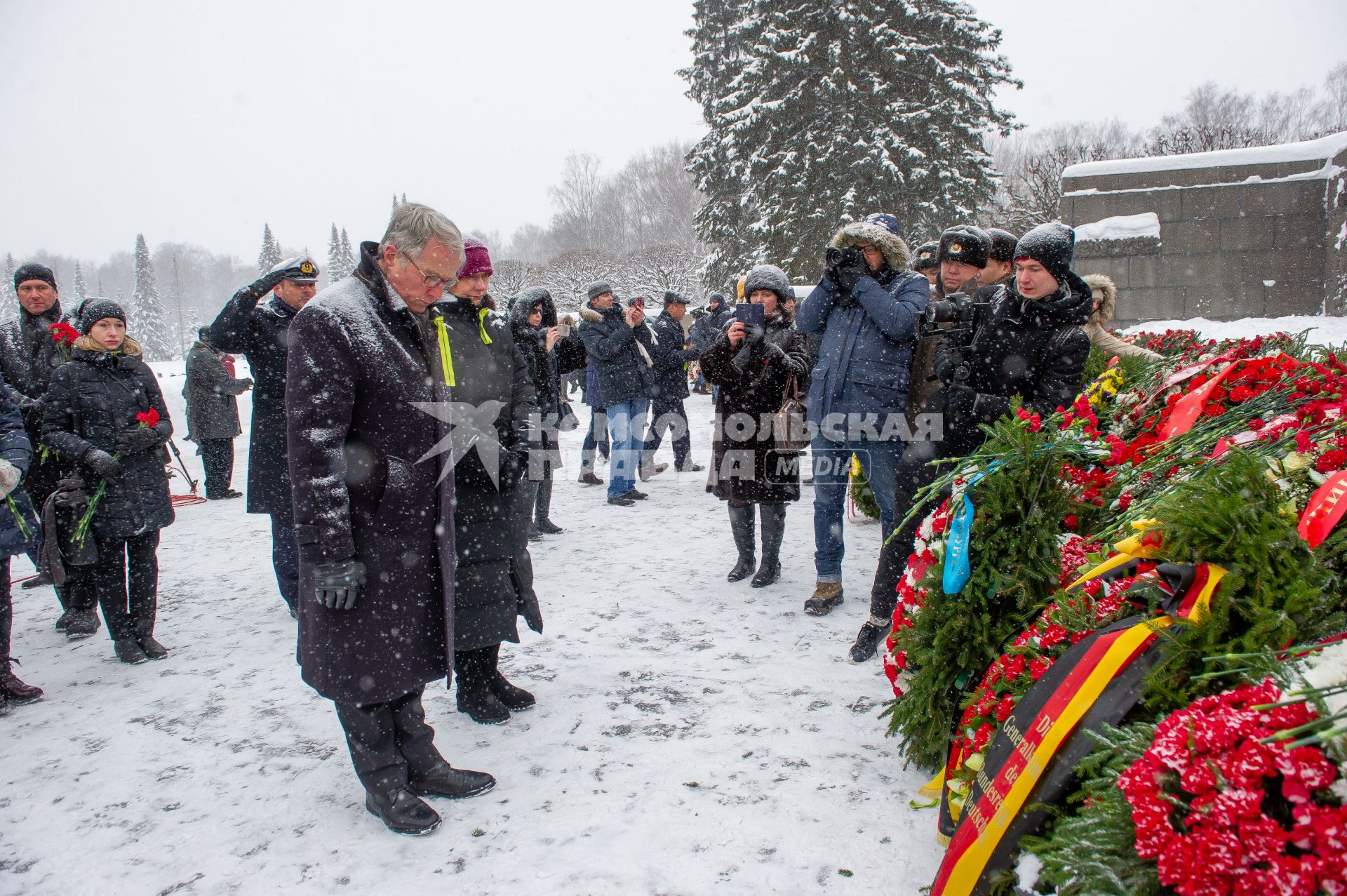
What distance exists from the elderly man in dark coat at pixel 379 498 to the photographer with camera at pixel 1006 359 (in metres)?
2.03

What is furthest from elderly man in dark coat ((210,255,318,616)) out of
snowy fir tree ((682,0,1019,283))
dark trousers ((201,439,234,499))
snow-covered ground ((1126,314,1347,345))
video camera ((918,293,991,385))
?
snowy fir tree ((682,0,1019,283))

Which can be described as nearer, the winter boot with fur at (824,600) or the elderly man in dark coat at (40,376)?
the winter boot with fur at (824,600)

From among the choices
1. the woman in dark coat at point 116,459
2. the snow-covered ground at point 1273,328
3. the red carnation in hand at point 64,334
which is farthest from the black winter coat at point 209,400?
the snow-covered ground at point 1273,328

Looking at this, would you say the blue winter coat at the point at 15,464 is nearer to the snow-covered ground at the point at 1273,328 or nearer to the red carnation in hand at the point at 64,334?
the red carnation in hand at the point at 64,334

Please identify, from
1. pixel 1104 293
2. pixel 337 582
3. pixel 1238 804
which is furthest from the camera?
pixel 1104 293

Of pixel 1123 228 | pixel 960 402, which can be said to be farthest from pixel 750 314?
pixel 1123 228

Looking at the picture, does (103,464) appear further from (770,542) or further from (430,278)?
(770,542)

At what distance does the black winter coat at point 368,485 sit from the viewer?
7.50ft

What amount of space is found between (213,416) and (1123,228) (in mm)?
11122

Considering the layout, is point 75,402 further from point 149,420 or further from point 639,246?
point 639,246

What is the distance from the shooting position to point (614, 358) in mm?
7527

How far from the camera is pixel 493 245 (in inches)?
3932

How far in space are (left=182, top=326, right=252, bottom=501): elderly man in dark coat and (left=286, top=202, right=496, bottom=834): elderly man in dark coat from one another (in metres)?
6.90

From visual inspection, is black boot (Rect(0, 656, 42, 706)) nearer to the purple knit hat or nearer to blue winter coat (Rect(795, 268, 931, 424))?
the purple knit hat
